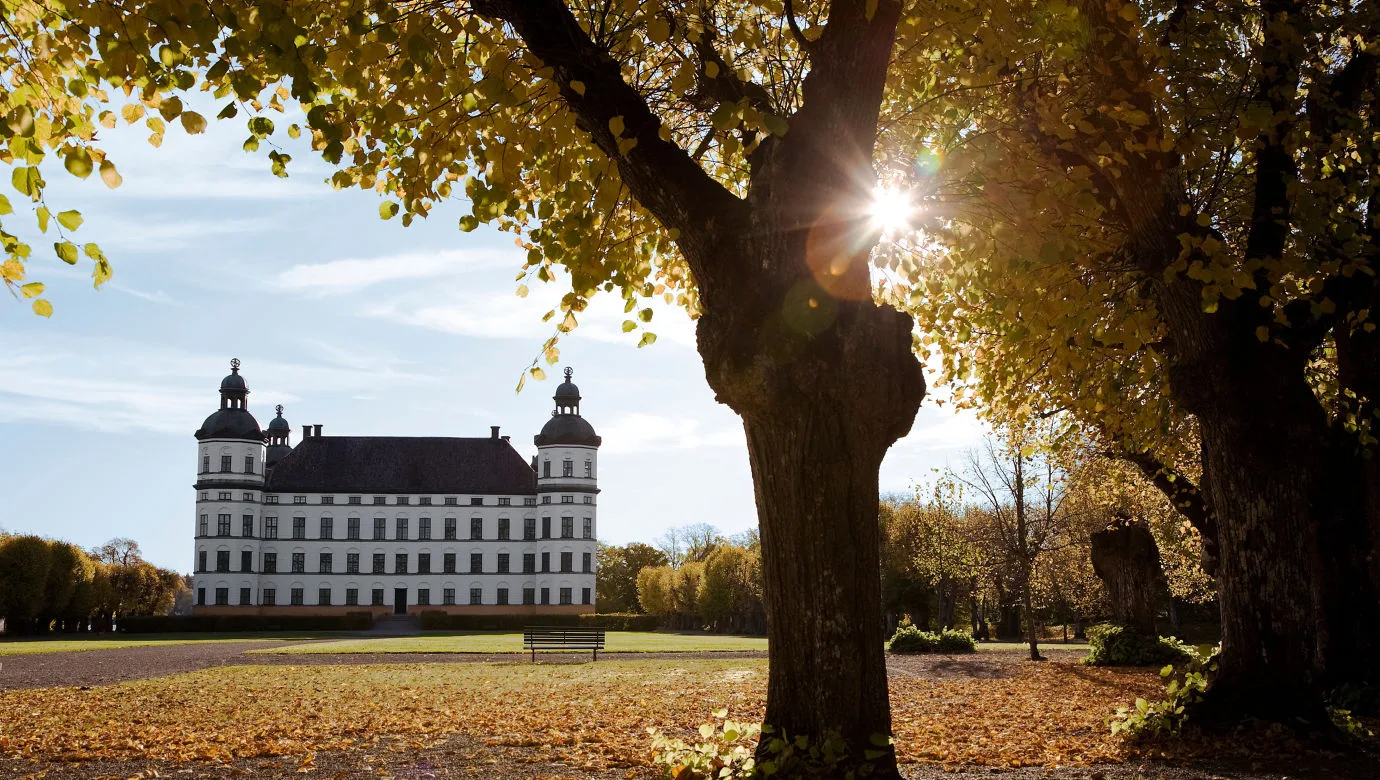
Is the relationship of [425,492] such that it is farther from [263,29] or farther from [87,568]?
[263,29]

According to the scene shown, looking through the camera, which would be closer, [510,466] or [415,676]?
[415,676]

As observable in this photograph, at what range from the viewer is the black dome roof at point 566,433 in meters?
76.8

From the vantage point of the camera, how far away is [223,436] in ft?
241

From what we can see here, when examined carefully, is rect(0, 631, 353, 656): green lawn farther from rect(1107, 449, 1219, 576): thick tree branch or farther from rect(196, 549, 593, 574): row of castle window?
rect(1107, 449, 1219, 576): thick tree branch

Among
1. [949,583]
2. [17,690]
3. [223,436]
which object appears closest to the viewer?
[17,690]

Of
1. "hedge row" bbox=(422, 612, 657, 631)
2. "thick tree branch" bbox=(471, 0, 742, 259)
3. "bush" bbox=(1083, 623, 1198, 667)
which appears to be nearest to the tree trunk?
"bush" bbox=(1083, 623, 1198, 667)

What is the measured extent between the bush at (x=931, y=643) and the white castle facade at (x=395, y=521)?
A: 50049 mm

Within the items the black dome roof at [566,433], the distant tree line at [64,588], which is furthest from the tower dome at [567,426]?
the distant tree line at [64,588]

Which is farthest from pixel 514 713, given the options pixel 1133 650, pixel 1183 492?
pixel 1133 650

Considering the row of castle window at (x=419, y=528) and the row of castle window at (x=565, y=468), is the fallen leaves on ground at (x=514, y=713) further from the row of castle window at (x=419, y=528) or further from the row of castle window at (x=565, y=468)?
the row of castle window at (x=419, y=528)

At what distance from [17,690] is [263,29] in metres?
15.3

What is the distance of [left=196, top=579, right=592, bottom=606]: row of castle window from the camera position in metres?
73.5

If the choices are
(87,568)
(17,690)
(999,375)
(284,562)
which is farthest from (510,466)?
(999,375)

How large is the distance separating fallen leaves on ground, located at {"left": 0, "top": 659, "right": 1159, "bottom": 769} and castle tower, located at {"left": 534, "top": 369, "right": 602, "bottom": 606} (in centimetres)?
5712
